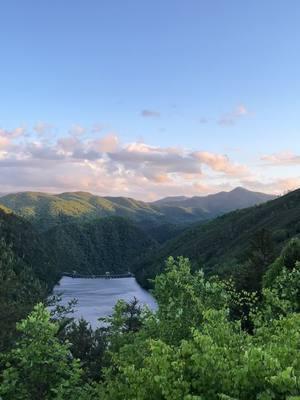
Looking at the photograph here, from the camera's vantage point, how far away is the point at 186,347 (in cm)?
1287

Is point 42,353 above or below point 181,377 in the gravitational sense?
below

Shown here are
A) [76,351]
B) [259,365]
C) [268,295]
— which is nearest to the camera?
[259,365]

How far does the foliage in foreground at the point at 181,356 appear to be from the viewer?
11.3m

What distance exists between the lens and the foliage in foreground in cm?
1134

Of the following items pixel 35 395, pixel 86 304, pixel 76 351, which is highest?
pixel 35 395

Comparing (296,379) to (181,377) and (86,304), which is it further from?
(86,304)

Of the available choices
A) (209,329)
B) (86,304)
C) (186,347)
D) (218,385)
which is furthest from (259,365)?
(86,304)

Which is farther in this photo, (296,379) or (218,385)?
(218,385)

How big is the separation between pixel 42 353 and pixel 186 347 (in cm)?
699

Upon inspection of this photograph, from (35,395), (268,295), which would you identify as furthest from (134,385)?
(268,295)

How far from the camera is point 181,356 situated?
1380cm

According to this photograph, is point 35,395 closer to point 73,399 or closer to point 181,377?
point 73,399

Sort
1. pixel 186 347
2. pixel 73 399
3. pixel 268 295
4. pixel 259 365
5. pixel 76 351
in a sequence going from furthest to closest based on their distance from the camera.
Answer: pixel 76 351, pixel 268 295, pixel 73 399, pixel 186 347, pixel 259 365

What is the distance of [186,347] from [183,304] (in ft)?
26.3
